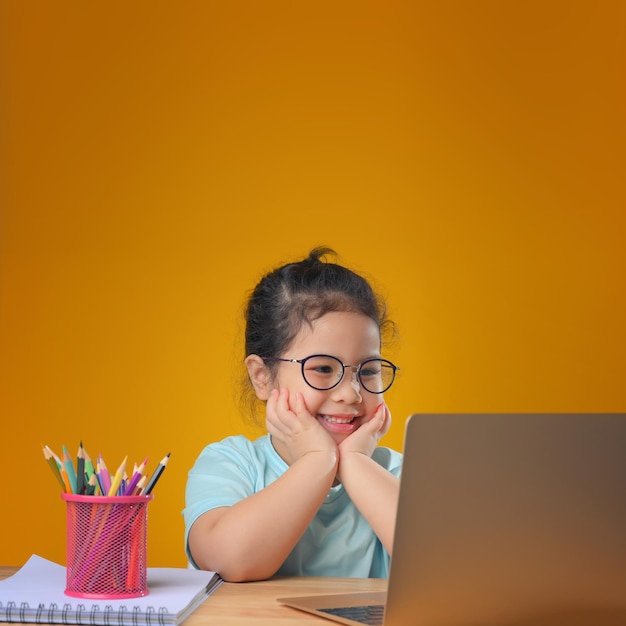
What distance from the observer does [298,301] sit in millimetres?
1487

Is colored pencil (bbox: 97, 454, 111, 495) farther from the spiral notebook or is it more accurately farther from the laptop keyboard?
the laptop keyboard

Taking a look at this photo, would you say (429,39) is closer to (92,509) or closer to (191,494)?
(191,494)

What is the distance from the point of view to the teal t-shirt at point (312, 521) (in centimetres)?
134

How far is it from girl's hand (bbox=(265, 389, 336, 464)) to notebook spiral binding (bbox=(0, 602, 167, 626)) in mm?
457

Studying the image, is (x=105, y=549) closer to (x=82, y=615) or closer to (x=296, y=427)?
(x=82, y=615)

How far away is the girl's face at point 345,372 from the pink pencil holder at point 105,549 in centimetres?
50

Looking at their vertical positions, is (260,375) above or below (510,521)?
above

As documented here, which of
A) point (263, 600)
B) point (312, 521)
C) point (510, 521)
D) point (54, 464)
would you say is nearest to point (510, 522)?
point (510, 521)

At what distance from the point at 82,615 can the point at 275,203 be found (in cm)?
192

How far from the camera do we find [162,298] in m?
2.61

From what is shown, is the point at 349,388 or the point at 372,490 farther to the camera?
the point at 349,388

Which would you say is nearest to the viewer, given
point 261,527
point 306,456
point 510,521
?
point 510,521

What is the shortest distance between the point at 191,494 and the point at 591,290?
5.48 ft

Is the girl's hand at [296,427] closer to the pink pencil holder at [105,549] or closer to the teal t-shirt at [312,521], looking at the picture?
the teal t-shirt at [312,521]
